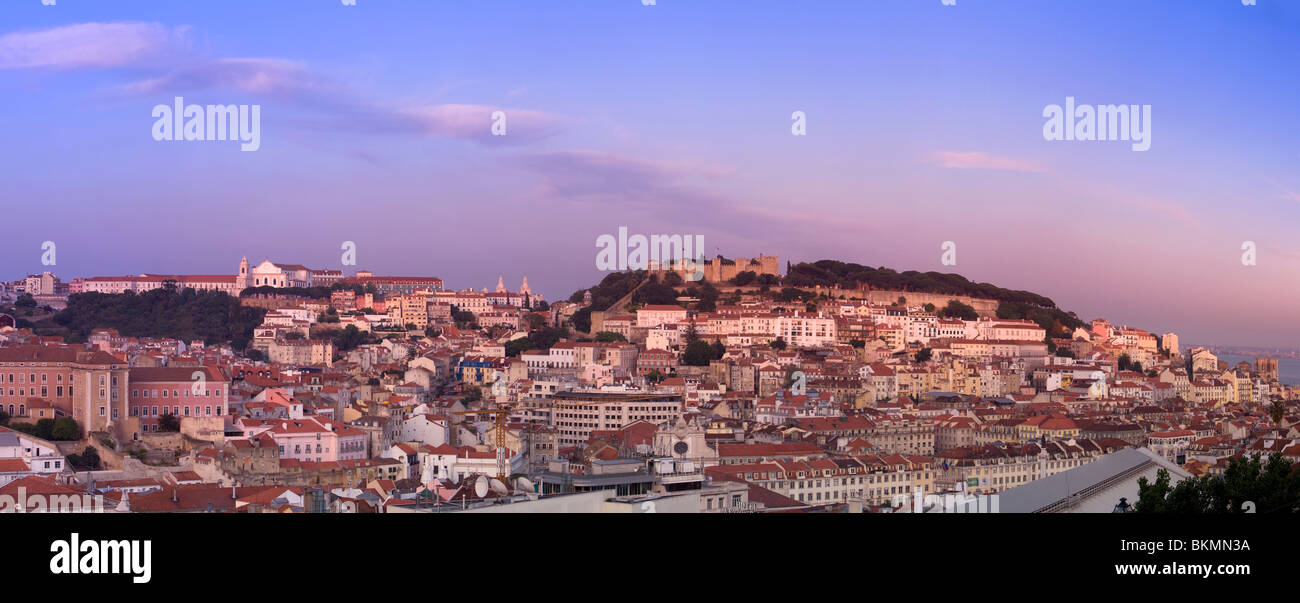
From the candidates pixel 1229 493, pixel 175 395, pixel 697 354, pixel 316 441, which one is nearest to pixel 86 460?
pixel 175 395

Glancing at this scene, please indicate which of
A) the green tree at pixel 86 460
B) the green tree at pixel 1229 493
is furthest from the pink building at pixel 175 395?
the green tree at pixel 1229 493

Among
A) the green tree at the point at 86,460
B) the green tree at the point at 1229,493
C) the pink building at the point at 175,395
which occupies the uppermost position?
the green tree at the point at 1229,493

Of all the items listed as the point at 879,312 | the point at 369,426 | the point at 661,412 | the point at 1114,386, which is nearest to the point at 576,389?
the point at 661,412

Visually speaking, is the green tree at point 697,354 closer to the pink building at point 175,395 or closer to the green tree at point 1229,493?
the pink building at point 175,395

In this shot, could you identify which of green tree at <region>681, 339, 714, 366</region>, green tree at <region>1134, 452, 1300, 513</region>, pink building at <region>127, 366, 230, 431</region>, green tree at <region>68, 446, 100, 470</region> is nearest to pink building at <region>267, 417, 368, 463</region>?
pink building at <region>127, 366, 230, 431</region>

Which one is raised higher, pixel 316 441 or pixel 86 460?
pixel 316 441

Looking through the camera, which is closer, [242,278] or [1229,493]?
[1229,493]

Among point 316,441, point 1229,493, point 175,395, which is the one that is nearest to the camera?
point 1229,493

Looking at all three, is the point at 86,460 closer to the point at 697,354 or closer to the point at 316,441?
the point at 316,441

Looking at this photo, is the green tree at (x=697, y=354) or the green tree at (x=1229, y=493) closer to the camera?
the green tree at (x=1229, y=493)
